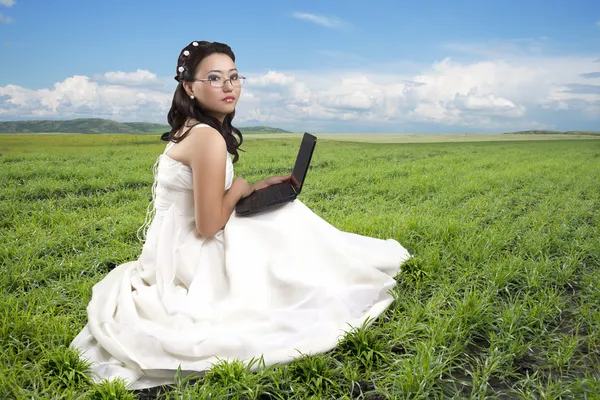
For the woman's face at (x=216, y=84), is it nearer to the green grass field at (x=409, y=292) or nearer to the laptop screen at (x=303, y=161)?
the laptop screen at (x=303, y=161)

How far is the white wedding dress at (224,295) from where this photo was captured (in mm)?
2797

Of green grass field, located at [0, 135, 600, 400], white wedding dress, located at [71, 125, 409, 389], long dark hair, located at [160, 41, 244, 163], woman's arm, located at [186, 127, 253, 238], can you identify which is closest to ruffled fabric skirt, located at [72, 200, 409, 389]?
white wedding dress, located at [71, 125, 409, 389]

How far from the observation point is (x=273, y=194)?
11.1 feet

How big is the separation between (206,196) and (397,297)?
1504 millimetres

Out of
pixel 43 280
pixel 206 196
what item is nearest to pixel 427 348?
pixel 206 196

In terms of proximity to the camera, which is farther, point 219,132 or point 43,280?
point 43,280

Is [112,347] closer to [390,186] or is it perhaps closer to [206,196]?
[206,196]

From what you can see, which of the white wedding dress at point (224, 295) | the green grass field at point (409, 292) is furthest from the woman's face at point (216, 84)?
the green grass field at point (409, 292)

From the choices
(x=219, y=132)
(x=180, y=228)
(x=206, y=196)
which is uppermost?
(x=219, y=132)

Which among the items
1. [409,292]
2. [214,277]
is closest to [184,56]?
[214,277]

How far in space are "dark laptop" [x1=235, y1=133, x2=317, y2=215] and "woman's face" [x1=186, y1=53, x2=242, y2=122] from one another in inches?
22.2

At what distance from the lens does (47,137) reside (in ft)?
52.0

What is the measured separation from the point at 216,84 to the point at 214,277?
120cm

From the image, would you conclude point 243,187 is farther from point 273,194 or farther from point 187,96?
point 187,96
